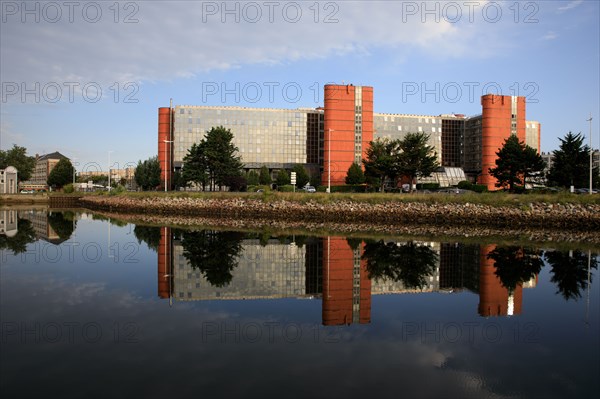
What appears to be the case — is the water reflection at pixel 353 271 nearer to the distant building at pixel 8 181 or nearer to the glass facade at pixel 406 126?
the glass facade at pixel 406 126

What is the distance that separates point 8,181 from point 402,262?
109834mm

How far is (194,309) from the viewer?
1143cm

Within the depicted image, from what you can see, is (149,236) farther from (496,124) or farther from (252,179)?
(496,124)

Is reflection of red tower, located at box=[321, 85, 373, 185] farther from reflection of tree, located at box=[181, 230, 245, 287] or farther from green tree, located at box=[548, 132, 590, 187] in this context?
reflection of tree, located at box=[181, 230, 245, 287]

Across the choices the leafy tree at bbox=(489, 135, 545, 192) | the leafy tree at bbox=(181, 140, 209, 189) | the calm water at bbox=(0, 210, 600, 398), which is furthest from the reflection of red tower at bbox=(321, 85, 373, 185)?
the calm water at bbox=(0, 210, 600, 398)

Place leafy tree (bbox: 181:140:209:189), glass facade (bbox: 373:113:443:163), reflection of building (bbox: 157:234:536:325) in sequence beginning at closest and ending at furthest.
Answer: reflection of building (bbox: 157:234:536:325), leafy tree (bbox: 181:140:209:189), glass facade (bbox: 373:113:443:163)

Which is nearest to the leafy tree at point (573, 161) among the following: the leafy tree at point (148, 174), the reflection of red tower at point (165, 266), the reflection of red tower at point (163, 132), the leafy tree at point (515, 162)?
the leafy tree at point (515, 162)

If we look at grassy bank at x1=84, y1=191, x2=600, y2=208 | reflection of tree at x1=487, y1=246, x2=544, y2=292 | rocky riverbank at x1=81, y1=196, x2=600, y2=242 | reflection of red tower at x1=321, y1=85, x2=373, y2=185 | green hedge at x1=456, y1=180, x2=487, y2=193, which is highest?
reflection of red tower at x1=321, y1=85, x2=373, y2=185

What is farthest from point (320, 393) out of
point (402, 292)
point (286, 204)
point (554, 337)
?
point (286, 204)

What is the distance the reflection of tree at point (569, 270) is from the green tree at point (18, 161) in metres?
142

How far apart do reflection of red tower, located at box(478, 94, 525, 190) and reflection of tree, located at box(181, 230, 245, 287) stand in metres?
82.3

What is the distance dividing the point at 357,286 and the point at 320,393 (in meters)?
7.88

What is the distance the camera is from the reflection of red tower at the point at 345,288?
11.1 m

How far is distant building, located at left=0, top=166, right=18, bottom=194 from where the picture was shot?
328 ft
